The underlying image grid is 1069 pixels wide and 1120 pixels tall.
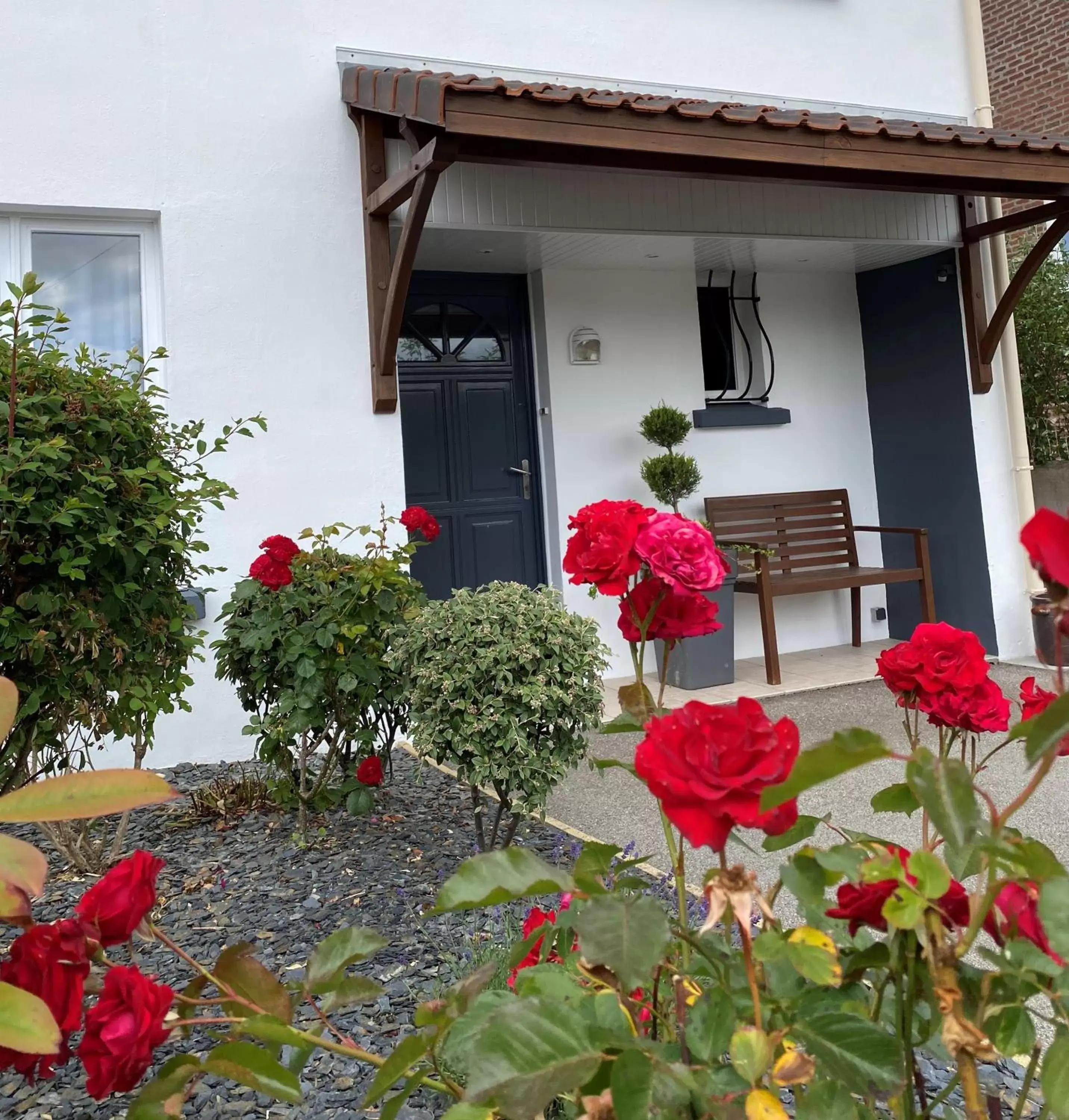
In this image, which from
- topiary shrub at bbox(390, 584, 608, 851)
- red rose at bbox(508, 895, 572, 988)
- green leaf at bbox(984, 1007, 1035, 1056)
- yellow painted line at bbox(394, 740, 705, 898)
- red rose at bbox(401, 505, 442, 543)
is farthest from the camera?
red rose at bbox(401, 505, 442, 543)

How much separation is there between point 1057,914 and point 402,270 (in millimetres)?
4399

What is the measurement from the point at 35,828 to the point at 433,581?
10.5ft

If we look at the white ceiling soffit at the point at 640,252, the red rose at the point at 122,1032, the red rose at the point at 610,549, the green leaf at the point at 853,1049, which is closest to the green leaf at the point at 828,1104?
the green leaf at the point at 853,1049

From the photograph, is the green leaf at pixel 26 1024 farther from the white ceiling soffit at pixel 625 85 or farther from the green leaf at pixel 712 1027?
the white ceiling soffit at pixel 625 85

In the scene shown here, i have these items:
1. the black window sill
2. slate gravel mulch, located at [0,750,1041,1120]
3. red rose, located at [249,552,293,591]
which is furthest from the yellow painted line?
the black window sill

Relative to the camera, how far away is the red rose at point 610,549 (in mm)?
1132

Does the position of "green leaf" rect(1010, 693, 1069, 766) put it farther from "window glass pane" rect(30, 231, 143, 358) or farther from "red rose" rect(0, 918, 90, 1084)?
"window glass pane" rect(30, 231, 143, 358)

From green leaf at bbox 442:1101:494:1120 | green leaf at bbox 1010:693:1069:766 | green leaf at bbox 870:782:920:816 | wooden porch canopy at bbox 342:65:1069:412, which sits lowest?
green leaf at bbox 442:1101:494:1120

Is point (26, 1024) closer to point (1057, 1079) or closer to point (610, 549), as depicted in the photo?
point (1057, 1079)

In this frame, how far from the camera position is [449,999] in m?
0.78

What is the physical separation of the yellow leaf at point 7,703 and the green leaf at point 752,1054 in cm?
56

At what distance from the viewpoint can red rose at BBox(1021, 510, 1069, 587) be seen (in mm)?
499

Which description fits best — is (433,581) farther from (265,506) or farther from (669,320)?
(669,320)

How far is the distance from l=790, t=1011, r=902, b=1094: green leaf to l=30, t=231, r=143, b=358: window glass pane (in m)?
4.64
